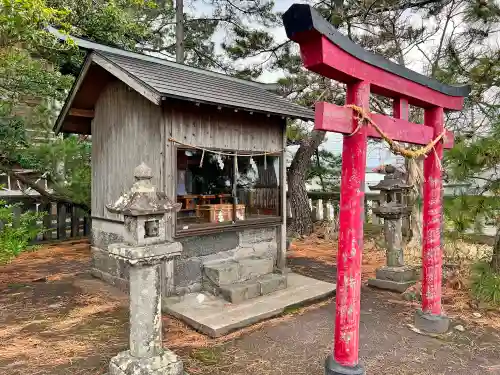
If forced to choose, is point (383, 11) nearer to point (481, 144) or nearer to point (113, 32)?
point (481, 144)

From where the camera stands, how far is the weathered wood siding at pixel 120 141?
5855 mm

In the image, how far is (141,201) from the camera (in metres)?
3.54

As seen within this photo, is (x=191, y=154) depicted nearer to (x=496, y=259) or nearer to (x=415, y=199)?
(x=496, y=259)

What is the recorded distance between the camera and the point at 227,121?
21.2ft

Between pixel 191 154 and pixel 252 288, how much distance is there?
8.04ft

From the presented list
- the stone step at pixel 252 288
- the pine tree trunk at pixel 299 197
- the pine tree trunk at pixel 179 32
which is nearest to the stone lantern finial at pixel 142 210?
the stone step at pixel 252 288

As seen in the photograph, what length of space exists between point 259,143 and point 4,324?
190 inches

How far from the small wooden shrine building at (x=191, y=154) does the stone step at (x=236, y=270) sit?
27mm

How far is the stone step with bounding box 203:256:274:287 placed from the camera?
19.2 ft

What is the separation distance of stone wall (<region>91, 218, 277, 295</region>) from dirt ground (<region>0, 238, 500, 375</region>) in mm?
453

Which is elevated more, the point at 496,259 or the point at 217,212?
the point at 217,212

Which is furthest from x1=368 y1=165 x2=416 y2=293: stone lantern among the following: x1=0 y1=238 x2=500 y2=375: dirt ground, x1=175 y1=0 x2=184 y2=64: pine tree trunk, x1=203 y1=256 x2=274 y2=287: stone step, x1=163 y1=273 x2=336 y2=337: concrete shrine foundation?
x1=175 y1=0 x2=184 y2=64: pine tree trunk

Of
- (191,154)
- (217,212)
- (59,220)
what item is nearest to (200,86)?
(191,154)

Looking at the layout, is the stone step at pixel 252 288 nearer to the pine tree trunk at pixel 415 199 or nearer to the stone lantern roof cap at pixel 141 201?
the stone lantern roof cap at pixel 141 201
